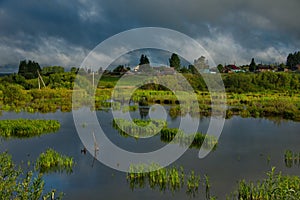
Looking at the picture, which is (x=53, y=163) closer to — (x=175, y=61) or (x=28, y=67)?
(x=175, y=61)

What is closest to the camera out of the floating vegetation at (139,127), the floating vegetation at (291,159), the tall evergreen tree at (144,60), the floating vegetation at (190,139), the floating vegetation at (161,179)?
the floating vegetation at (161,179)

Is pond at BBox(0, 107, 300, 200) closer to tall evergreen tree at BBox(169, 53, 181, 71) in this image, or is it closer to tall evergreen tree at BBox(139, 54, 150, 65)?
tall evergreen tree at BBox(139, 54, 150, 65)

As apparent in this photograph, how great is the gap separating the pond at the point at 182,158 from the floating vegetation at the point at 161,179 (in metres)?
0.19

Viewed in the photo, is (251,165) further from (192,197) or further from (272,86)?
(272,86)

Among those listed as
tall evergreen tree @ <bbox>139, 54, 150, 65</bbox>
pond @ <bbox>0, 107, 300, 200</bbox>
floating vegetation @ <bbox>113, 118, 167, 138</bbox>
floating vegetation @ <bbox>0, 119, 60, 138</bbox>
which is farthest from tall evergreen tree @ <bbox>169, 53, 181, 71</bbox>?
floating vegetation @ <bbox>0, 119, 60, 138</bbox>

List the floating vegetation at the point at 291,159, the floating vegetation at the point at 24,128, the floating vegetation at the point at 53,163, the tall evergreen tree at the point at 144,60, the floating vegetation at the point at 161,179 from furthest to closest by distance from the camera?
the tall evergreen tree at the point at 144,60 → the floating vegetation at the point at 24,128 → the floating vegetation at the point at 291,159 → the floating vegetation at the point at 53,163 → the floating vegetation at the point at 161,179

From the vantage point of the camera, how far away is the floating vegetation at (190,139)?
15328 millimetres

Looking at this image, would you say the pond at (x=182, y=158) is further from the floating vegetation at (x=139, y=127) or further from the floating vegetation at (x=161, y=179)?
the floating vegetation at (x=139, y=127)

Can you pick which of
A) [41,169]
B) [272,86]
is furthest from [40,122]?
[272,86]

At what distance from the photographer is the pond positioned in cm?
992

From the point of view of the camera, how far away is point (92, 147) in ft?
49.5

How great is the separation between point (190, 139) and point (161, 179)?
19.7 feet

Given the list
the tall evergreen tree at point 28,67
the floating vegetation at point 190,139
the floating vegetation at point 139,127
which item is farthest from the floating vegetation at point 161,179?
the tall evergreen tree at point 28,67

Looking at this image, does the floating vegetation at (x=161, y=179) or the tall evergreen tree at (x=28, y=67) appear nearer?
the floating vegetation at (x=161, y=179)
